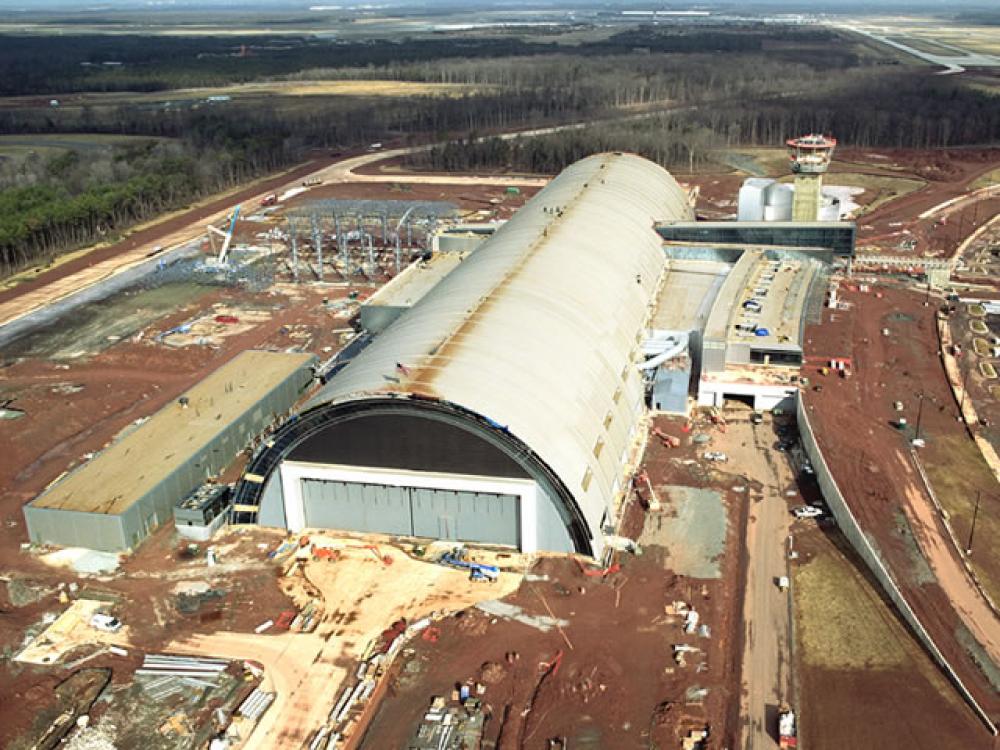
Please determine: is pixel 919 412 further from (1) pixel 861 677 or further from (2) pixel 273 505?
(2) pixel 273 505

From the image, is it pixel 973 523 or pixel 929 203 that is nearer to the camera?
pixel 973 523

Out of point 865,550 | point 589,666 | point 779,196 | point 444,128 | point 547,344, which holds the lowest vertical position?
point 589,666

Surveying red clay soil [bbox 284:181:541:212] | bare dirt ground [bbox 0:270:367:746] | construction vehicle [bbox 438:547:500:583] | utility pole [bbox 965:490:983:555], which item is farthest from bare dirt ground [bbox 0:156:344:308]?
utility pole [bbox 965:490:983:555]

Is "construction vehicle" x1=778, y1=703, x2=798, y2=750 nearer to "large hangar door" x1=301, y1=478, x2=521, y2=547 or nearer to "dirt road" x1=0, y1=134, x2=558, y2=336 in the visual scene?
"large hangar door" x1=301, y1=478, x2=521, y2=547

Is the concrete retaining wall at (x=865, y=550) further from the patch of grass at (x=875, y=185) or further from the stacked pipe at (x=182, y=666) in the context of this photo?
the patch of grass at (x=875, y=185)

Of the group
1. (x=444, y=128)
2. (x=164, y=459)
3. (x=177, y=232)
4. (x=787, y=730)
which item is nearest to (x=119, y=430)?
(x=164, y=459)

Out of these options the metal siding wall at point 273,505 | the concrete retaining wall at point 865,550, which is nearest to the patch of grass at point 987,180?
the concrete retaining wall at point 865,550

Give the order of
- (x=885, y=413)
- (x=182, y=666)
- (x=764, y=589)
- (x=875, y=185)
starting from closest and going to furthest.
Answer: (x=182, y=666) < (x=764, y=589) < (x=885, y=413) < (x=875, y=185)

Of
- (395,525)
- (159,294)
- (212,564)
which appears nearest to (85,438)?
(212,564)
